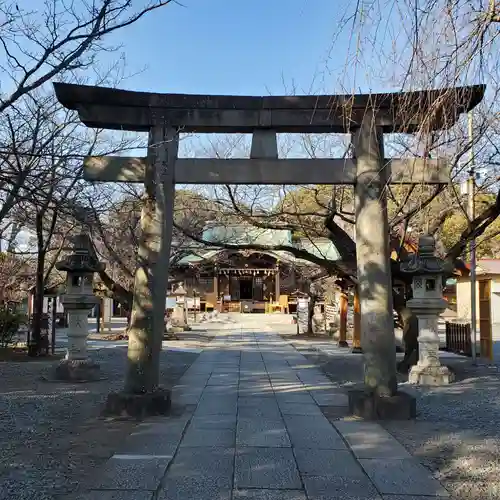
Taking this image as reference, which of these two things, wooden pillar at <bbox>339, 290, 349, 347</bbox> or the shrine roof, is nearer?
the shrine roof

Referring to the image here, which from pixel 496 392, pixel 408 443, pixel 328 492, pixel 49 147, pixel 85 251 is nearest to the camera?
pixel 328 492

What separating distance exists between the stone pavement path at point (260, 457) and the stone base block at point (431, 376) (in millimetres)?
2555

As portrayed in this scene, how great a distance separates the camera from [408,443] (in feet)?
19.8

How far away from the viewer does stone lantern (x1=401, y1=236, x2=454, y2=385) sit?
441 inches

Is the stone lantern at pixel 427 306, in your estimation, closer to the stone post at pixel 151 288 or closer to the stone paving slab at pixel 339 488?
the stone post at pixel 151 288

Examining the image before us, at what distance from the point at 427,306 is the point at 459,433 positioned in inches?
202

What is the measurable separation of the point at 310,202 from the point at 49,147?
1014 cm

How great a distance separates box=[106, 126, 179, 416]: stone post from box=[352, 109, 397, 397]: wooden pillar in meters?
2.67

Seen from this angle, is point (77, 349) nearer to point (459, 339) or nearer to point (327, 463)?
point (327, 463)

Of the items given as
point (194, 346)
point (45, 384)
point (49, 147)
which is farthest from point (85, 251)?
point (194, 346)

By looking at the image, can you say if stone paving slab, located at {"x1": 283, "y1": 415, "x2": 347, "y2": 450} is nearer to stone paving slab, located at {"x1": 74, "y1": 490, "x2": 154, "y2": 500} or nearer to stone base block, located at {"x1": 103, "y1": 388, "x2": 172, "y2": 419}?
stone base block, located at {"x1": 103, "y1": 388, "x2": 172, "y2": 419}

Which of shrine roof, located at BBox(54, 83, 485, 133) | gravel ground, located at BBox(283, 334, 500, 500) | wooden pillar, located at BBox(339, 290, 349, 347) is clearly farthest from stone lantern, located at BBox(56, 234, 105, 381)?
wooden pillar, located at BBox(339, 290, 349, 347)

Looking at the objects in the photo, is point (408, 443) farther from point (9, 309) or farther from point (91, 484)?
point (9, 309)

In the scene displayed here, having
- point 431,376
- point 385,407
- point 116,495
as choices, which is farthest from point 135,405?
point 431,376
